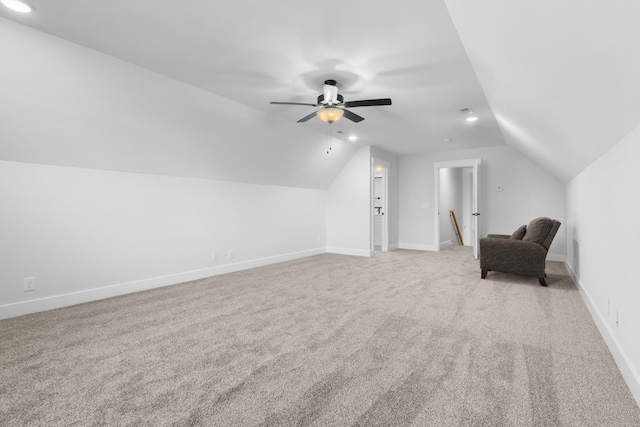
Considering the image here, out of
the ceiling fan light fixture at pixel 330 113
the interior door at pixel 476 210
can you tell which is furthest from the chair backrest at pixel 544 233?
the ceiling fan light fixture at pixel 330 113

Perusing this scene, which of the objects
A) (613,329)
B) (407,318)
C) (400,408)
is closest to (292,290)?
(407,318)

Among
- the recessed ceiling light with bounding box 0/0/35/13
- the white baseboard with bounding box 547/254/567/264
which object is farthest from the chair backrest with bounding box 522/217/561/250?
the recessed ceiling light with bounding box 0/0/35/13

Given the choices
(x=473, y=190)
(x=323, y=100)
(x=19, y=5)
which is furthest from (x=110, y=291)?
(x=473, y=190)

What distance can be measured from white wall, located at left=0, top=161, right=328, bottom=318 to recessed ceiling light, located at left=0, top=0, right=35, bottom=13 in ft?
4.93

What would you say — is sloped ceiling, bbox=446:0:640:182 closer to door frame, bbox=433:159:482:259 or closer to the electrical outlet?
door frame, bbox=433:159:482:259

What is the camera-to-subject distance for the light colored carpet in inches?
60.8

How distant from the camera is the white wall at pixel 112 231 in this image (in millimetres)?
3000

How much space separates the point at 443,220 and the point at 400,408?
7.10m

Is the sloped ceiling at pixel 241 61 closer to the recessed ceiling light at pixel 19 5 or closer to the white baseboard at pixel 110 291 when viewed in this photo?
the recessed ceiling light at pixel 19 5

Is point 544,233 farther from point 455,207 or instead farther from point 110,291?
point 110,291

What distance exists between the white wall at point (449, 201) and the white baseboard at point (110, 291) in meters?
4.99

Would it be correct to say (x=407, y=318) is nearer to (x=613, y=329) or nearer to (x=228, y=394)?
(x=613, y=329)

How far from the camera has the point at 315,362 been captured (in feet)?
6.70

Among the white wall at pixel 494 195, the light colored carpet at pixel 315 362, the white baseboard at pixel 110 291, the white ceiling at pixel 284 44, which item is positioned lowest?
the light colored carpet at pixel 315 362
